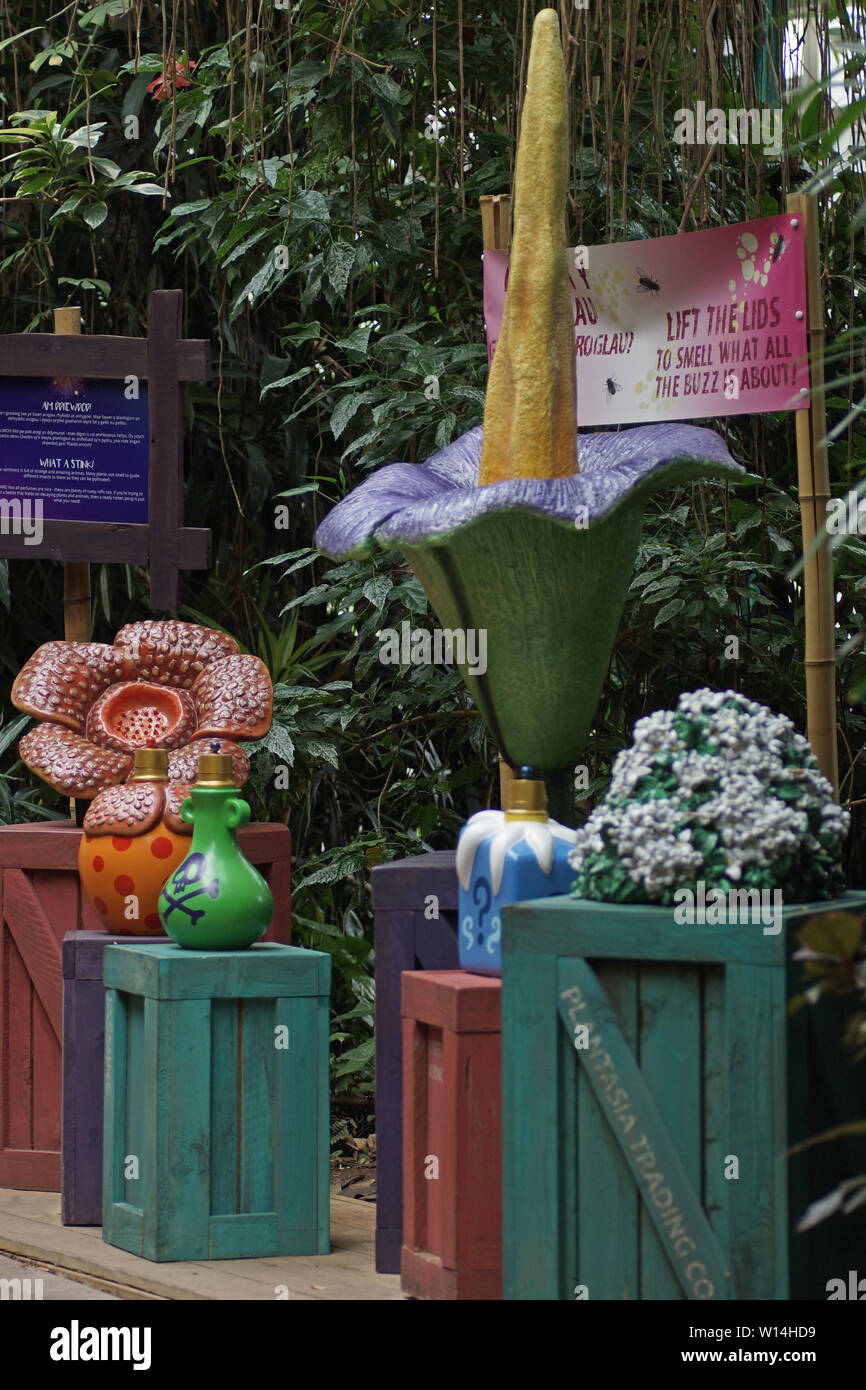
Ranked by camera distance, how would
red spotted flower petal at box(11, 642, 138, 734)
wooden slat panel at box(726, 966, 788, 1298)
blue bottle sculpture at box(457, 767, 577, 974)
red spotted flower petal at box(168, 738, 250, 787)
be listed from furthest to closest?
red spotted flower petal at box(11, 642, 138, 734), red spotted flower petal at box(168, 738, 250, 787), blue bottle sculpture at box(457, 767, 577, 974), wooden slat panel at box(726, 966, 788, 1298)

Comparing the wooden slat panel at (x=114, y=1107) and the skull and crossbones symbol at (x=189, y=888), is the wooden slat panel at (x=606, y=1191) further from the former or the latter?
the wooden slat panel at (x=114, y=1107)

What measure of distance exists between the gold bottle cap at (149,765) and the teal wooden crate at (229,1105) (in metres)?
0.43

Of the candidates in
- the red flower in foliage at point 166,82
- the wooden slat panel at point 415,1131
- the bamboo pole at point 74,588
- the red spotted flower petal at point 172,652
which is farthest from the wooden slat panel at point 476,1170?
the red flower in foliage at point 166,82

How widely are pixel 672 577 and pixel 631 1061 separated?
69.7 inches

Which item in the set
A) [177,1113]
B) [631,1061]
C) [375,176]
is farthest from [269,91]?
[631,1061]

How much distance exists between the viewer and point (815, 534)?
3.05 metres

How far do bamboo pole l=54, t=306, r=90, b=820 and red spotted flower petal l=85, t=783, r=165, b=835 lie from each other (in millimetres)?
728

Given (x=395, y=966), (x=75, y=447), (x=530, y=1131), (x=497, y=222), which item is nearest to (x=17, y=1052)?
(x=395, y=966)

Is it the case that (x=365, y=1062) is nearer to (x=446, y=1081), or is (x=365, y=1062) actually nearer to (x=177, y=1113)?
(x=177, y=1113)

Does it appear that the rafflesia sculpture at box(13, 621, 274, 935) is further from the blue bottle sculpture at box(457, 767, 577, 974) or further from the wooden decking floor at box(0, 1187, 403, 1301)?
the blue bottle sculpture at box(457, 767, 577, 974)

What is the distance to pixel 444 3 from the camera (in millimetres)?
4633

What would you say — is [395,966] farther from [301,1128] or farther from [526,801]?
[526,801]

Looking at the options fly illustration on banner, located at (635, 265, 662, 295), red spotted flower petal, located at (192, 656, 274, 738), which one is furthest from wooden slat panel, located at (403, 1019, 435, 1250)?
fly illustration on banner, located at (635, 265, 662, 295)

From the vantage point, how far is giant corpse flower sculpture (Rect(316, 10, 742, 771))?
9.27 ft
